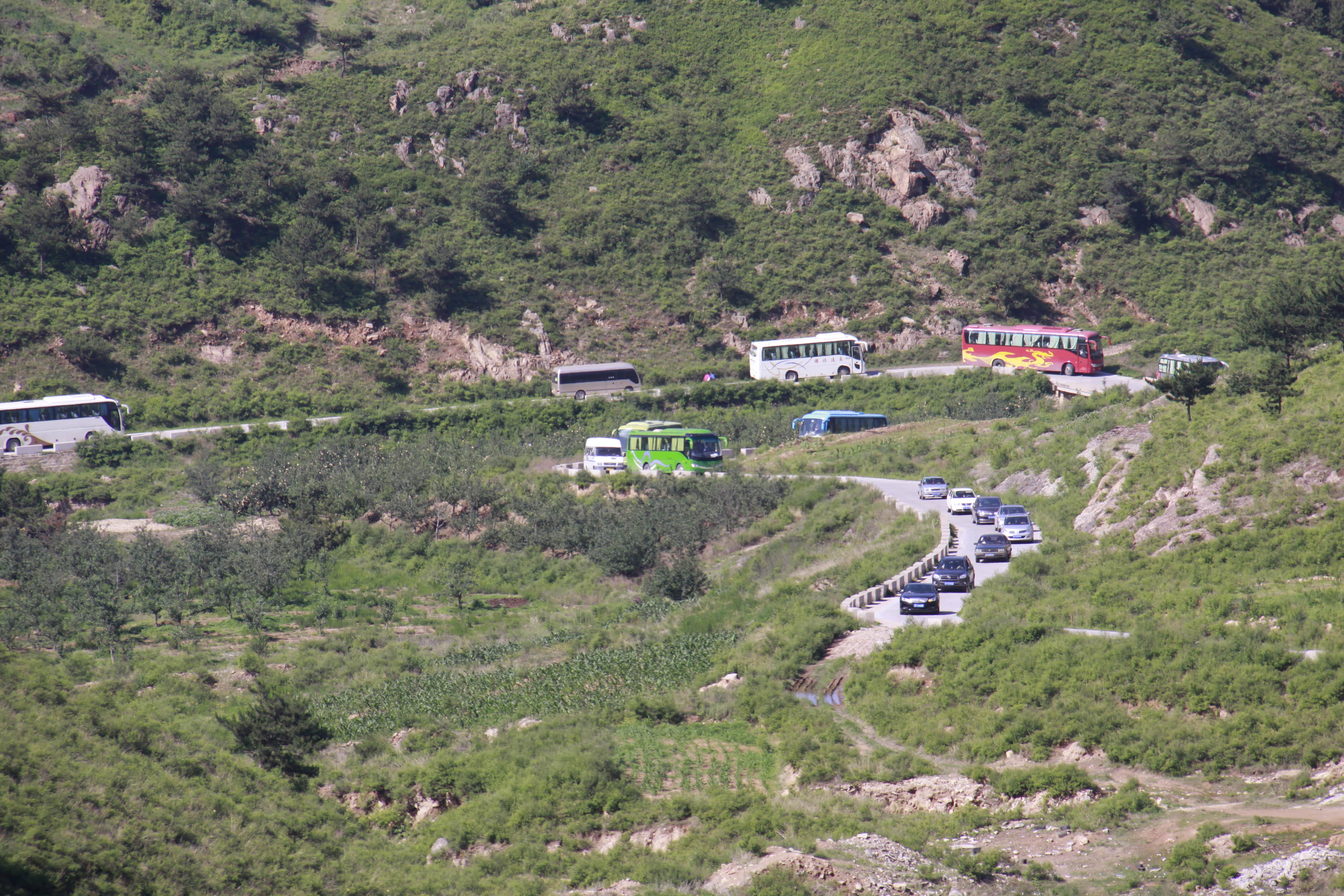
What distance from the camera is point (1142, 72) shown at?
90.1 meters

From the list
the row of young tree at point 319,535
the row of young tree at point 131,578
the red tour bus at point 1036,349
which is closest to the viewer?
the row of young tree at point 131,578

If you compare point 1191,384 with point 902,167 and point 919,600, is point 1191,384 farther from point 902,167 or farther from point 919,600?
point 902,167

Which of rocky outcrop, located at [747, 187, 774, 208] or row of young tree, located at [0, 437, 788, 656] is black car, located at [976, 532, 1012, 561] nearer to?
row of young tree, located at [0, 437, 788, 656]

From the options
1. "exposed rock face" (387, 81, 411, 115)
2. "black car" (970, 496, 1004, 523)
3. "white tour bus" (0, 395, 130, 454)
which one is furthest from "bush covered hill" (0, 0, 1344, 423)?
"black car" (970, 496, 1004, 523)

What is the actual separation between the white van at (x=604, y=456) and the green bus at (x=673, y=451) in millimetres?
418

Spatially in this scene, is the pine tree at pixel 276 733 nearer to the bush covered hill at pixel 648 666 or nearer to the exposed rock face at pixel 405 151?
the bush covered hill at pixel 648 666

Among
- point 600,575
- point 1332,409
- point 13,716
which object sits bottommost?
point 600,575

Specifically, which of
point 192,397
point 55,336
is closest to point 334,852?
point 192,397

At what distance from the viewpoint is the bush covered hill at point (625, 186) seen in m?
72.3

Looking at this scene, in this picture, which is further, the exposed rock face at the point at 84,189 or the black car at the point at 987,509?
the exposed rock face at the point at 84,189

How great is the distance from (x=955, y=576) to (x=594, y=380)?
3903cm

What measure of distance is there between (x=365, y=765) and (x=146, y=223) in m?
61.3

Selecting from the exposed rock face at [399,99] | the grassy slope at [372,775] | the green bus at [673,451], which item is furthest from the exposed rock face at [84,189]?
the grassy slope at [372,775]

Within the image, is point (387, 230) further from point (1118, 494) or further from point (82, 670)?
point (1118, 494)
